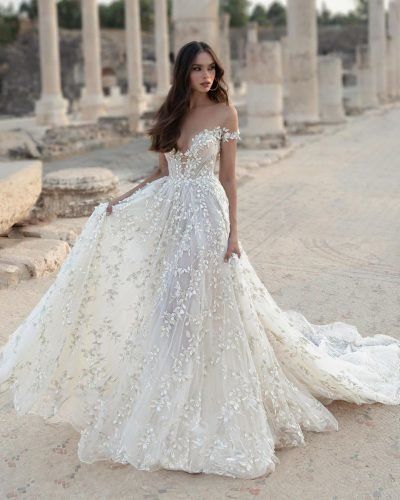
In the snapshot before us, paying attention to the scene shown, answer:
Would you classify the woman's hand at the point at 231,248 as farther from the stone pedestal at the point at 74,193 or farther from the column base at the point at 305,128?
the column base at the point at 305,128

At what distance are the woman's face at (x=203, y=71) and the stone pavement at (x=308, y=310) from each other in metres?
1.71

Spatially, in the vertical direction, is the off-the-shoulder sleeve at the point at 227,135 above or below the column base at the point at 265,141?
below

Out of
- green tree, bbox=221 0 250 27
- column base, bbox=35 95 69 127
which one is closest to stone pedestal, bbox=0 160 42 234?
column base, bbox=35 95 69 127

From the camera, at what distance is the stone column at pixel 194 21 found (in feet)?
40.5

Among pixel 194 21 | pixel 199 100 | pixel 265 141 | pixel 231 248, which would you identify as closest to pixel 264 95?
pixel 265 141

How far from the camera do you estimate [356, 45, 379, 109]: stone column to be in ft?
99.0

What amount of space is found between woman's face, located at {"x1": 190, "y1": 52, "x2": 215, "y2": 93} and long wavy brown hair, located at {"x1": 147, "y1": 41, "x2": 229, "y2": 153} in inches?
0.8

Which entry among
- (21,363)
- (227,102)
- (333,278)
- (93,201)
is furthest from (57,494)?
(93,201)

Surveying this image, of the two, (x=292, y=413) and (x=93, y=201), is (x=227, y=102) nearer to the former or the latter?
(x=292, y=413)

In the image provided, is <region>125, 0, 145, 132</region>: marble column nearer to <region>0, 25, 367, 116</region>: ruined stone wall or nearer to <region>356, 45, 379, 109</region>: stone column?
<region>356, 45, 379, 109</region>: stone column

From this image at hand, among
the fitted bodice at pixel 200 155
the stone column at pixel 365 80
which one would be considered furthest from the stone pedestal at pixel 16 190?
the stone column at pixel 365 80

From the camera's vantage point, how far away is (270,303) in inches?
138

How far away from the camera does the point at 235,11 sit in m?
66.1

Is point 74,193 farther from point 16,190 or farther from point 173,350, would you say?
point 173,350
